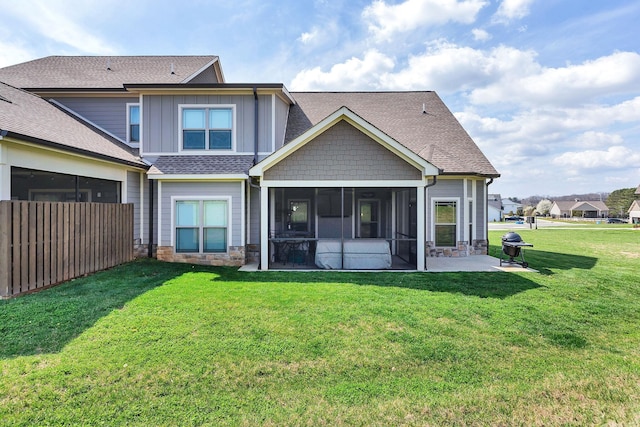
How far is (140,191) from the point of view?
34.1 feet

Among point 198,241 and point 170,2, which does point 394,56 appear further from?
point 198,241

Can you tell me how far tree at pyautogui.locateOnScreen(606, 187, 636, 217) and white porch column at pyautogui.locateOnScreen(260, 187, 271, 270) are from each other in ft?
276

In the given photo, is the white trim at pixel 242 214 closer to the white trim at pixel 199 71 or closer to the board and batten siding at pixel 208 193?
the board and batten siding at pixel 208 193

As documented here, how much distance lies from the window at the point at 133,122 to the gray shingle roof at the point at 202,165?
1.86 m

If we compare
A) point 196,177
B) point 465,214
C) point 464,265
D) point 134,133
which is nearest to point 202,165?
point 196,177

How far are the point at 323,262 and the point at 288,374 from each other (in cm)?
583

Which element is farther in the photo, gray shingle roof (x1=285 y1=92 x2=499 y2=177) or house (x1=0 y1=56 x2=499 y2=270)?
gray shingle roof (x1=285 y1=92 x2=499 y2=177)

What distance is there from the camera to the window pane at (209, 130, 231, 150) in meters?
10.8

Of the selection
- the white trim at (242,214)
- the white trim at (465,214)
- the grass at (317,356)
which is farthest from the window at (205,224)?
the white trim at (465,214)

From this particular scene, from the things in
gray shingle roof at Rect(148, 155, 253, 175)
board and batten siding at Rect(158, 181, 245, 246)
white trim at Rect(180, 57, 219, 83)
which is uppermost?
white trim at Rect(180, 57, 219, 83)

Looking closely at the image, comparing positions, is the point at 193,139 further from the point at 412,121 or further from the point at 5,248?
the point at 412,121

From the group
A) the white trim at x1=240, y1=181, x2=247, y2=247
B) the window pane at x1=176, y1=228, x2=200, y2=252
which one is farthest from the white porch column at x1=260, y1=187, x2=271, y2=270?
the window pane at x1=176, y1=228, x2=200, y2=252

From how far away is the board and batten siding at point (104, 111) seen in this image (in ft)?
37.7

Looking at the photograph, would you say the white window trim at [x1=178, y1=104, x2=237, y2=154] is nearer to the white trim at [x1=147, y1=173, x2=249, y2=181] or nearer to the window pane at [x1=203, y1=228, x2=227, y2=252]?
the white trim at [x1=147, y1=173, x2=249, y2=181]
